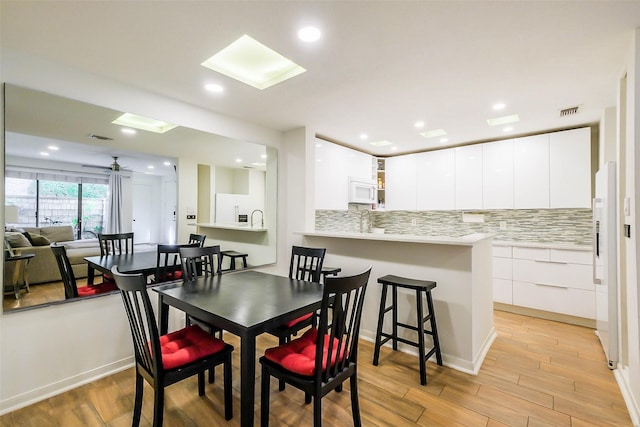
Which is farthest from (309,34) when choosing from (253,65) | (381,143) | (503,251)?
(503,251)

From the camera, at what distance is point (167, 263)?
2.74 meters

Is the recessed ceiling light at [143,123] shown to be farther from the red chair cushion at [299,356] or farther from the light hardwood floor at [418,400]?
the red chair cushion at [299,356]

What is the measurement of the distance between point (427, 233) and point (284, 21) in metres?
4.28

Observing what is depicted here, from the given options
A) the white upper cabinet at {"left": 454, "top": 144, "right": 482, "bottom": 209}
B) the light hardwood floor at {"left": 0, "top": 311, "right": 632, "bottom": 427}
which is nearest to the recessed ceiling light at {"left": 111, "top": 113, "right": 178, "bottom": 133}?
the light hardwood floor at {"left": 0, "top": 311, "right": 632, "bottom": 427}

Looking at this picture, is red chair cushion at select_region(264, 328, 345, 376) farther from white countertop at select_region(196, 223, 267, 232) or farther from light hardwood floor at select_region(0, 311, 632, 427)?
white countertop at select_region(196, 223, 267, 232)

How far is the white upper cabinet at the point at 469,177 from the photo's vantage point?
427 centimetres

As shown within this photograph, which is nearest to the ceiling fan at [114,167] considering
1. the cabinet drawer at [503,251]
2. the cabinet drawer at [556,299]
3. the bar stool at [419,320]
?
the bar stool at [419,320]

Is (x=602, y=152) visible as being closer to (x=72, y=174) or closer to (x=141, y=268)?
(x=141, y=268)

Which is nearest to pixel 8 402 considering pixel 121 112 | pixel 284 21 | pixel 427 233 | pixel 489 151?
pixel 121 112

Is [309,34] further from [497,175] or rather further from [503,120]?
[497,175]

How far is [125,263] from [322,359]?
6.91ft

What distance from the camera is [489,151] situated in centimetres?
419

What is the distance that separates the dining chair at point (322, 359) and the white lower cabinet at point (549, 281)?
3054 mm

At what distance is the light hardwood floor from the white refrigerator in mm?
281
